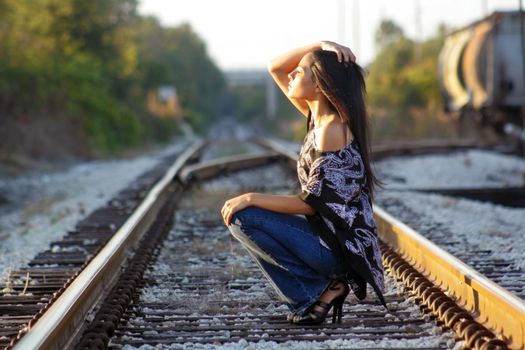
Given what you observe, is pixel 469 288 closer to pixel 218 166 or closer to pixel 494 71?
pixel 218 166

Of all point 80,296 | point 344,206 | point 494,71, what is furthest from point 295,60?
point 494,71

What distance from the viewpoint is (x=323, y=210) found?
3891 mm

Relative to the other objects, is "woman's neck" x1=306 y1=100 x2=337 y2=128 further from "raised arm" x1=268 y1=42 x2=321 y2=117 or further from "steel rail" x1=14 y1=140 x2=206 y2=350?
"steel rail" x1=14 y1=140 x2=206 y2=350

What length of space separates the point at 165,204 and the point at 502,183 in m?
5.13

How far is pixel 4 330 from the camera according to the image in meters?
4.05

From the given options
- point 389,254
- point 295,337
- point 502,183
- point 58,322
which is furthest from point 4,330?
point 502,183

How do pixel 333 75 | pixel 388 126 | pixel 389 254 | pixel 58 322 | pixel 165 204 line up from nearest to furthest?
pixel 58 322
pixel 333 75
pixel 389 254
pixel 165 204
pixel 388 126

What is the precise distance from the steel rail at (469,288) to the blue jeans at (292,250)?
0.63 meters

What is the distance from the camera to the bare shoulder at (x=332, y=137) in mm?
3885

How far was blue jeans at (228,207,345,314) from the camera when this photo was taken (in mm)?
4020

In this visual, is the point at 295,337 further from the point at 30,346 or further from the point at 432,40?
the point at 432,40

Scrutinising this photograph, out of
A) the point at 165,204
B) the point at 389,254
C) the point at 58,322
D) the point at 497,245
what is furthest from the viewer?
the point at 165,204

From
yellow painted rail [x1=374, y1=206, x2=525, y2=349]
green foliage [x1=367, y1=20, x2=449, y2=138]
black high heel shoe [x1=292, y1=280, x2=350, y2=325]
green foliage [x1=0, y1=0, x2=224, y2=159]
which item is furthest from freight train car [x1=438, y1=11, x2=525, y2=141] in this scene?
black high heel shoe [x1=292, y1=280, x2=350, y2=325]

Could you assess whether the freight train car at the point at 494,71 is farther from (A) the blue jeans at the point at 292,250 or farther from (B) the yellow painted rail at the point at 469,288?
(A) the blue jeans at the point at 292,250
